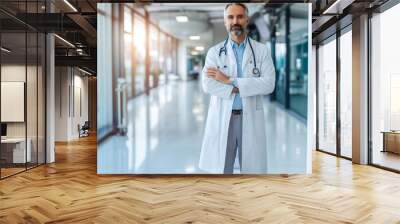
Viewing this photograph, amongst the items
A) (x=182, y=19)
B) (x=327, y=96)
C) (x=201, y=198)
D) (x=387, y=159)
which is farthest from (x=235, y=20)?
(x=327, y=96)

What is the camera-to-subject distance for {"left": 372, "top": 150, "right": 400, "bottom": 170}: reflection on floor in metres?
6.78

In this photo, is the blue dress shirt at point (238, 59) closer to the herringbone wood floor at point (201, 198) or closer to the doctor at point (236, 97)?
the doctor at point (236, 97)

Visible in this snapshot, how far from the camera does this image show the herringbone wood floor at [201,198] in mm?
3912

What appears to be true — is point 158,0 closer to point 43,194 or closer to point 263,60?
point 263,60

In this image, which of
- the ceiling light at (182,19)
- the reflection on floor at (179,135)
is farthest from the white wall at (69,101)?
the ceiling light at (182,19)

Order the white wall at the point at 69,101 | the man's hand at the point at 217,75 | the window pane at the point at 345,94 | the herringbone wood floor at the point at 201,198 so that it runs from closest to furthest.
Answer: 1. the herringbone wood floor at the point at 201,198
2. the man's hand at the point at 217,75
3. the window pane at the point at 345,94
4. the white wall at the point at 69,101

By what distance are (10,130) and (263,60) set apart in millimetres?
4171

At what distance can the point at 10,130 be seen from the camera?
21.5 feet

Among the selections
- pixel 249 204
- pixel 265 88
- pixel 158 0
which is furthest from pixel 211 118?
pixel 158 0

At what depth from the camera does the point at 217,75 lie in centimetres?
575

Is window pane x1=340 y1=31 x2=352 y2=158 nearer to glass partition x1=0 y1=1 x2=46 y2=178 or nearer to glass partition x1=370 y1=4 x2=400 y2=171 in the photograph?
glass partition x1=370 y1=4 x2=400 y2=171

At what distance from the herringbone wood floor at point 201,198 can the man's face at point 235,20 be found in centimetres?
216

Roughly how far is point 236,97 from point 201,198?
5.42 feet

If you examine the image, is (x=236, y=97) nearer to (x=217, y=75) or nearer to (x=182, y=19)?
(x=217, y=75)
